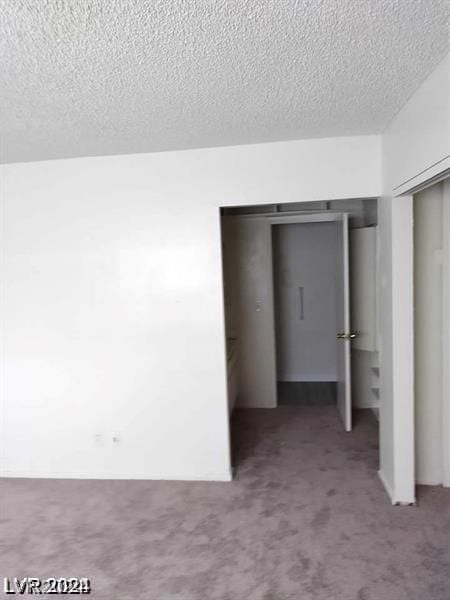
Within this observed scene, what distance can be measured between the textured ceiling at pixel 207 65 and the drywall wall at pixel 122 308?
1.36 feet

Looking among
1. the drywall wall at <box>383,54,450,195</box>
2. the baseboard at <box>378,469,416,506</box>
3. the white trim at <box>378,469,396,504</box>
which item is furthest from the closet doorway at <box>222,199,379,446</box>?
the drywall wall at <box>383,54,450,195</box>

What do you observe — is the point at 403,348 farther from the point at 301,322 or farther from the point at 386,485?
the point at 301,322

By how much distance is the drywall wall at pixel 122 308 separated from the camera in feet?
9.41

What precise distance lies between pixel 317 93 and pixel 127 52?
0.93m

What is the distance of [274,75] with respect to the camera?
1.74 meters

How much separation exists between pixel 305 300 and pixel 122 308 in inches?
115

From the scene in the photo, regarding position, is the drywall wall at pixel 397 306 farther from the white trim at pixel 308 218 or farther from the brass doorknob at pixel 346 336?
the white trim at pixel 308 218

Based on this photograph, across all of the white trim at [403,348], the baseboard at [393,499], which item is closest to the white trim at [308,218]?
the white trim at [403,348]

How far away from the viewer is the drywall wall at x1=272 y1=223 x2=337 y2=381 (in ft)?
17.0

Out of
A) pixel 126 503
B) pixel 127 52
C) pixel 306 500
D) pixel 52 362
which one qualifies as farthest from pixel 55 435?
pixel 127 52

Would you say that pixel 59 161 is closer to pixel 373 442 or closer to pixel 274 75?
pixel 274 75

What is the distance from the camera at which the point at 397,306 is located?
8.24 feet

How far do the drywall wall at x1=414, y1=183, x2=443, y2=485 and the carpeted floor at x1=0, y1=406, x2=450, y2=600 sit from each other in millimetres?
253

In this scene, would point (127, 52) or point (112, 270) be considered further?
point (112, 270)
